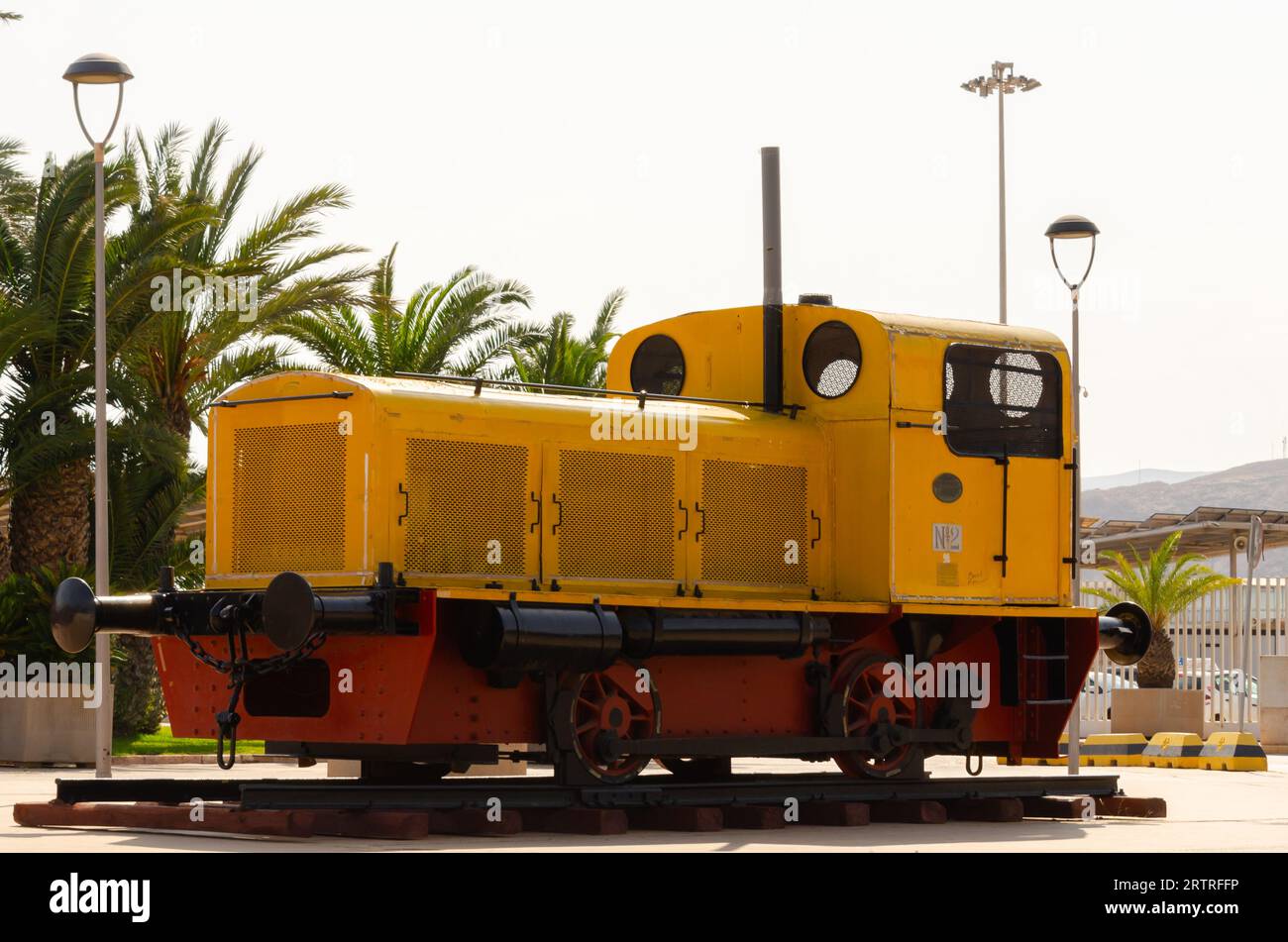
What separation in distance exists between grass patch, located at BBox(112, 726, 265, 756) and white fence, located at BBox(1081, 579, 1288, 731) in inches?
541

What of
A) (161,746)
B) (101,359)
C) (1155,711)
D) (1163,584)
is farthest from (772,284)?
(1163,584)

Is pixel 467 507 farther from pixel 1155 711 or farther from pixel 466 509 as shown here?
pixel 1155 711

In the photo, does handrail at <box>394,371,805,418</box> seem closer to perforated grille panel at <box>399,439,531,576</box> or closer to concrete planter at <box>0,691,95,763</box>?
perforated grille panel at <box>399,439,531,576</box>

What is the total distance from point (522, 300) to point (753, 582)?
1731cm

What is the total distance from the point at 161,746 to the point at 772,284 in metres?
15.1

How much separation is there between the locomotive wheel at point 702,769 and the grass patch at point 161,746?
34.5 feet

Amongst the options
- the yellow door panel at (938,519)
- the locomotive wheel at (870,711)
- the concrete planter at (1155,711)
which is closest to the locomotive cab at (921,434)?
the yellow door panel at (938,519)

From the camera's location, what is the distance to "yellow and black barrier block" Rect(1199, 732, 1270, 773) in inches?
1005

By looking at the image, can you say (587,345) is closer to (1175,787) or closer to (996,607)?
(1175,787)

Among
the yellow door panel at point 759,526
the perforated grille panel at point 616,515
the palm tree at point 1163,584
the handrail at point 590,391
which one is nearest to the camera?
the handrail at point 590,391

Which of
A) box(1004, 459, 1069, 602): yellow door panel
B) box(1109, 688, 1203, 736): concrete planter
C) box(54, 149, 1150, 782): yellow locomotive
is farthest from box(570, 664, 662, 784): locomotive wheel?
box(1109, 688, 1203, 736): concrete planter

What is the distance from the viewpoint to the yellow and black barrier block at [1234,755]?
83.7 ft

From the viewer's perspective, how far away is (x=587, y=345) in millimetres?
34281

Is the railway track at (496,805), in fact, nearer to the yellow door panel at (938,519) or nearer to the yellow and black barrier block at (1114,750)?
the yellow door panel at (938,519)
